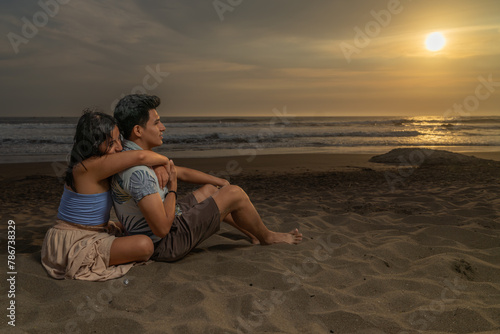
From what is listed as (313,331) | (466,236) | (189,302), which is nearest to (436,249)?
(466,236)

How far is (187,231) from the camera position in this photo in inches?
127

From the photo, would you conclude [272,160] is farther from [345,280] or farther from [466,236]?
[345,280]

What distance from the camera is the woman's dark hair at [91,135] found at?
279cm

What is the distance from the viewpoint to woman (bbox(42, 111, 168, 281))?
2.80 m

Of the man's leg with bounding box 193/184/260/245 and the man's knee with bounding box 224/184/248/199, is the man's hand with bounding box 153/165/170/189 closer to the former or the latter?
the man's knee with bounding box 224/184/248/199

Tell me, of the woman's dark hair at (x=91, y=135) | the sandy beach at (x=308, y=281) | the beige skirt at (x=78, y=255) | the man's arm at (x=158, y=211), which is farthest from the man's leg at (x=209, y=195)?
the woman's dark hair at (x=91, y=135)

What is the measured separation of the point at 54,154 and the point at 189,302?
1205cm

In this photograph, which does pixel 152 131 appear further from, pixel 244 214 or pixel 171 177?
pixel 244 214

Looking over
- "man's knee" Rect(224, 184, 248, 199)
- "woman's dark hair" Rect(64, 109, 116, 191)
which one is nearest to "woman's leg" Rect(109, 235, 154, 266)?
"woman's dark hair" Rect(64, 109, 116, 191)

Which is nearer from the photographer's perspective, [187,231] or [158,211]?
[158,211]

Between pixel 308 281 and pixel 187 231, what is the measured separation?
3.35ft

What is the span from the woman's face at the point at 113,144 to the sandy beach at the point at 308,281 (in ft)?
3.04

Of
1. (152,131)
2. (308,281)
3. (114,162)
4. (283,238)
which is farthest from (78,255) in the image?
(283,238)

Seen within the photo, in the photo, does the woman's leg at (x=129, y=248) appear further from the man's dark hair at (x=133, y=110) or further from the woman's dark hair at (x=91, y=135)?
the man's dark hair at (x=133, y=110)
